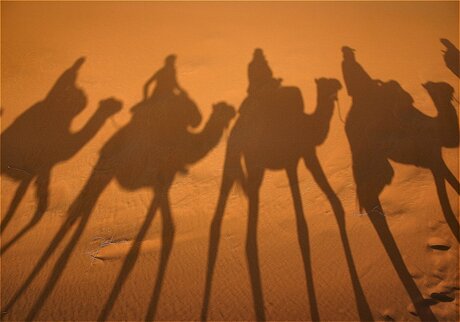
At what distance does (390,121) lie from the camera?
631 cm

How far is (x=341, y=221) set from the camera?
15.2ft

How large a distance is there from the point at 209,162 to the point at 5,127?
4.53m

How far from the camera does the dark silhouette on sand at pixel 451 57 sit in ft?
26.2

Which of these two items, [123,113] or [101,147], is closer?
[101,147]

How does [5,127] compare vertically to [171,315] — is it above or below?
above

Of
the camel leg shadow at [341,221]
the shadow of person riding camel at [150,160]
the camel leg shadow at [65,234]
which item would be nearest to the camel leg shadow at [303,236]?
the camel leg shadow at [341,221]

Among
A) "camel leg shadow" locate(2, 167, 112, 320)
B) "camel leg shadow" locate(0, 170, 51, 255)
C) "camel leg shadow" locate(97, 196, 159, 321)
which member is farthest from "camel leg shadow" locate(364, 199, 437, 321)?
"camel leg shadow" locate(0, 170, 51, 255)

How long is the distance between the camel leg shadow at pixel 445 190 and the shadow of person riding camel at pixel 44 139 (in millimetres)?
6664

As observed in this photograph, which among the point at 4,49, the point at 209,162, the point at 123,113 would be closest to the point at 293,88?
the point at 209,162

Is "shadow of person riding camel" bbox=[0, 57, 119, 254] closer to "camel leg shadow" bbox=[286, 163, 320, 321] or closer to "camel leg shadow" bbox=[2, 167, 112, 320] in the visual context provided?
"camel leg shadow" bbox=[2, 167, 112, 320]

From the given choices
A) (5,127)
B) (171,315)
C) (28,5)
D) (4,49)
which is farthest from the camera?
(28,5)

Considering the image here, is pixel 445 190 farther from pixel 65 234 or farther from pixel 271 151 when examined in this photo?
pixel 65 234

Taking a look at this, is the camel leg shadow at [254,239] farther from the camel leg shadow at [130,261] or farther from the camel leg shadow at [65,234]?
the camel leg shadow at [65,234]

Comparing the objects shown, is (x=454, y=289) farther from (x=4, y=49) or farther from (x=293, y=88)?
(x=4, y=49)
